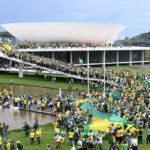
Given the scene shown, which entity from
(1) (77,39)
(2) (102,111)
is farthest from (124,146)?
(1) (77,39)

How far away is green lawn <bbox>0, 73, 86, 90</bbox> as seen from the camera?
145 feet

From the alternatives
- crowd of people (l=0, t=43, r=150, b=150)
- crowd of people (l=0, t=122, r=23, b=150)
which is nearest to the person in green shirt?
crowd of people (l=0, t=43, r=150, b=150)

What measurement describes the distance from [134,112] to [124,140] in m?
5.09

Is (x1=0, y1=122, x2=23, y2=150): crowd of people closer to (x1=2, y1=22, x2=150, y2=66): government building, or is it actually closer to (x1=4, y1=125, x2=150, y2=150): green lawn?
(x1=4, y1=125, x2=150, y2=150): green lawn

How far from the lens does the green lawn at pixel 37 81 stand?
4434cm

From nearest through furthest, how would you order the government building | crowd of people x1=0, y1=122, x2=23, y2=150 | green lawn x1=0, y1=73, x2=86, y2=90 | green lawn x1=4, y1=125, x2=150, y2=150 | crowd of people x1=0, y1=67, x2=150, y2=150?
crowd of people x1=0, y1=122, x2=23, y2=150, crowd of people x1=0, y1=67, x2=150, y2=150, green lawn x1=4, y1=125, x2=150, y2=150, green lawn x1=0, y1=73, x2=86, y2=90, the government building

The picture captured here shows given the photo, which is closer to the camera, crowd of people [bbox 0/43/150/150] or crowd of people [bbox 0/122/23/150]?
crowd of people [bbox 0/122/23/150]

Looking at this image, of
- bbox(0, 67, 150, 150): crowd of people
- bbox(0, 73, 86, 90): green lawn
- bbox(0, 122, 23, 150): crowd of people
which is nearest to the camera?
bbox(0, 122, 23, 150): crowd of people

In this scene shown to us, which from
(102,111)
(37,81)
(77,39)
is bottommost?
(37,81)

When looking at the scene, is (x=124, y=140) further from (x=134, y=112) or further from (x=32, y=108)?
(x=32, y=108)

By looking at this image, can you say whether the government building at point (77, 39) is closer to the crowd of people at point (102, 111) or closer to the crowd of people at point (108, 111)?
the crowd of people at point (102, 111)

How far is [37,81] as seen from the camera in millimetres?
47469

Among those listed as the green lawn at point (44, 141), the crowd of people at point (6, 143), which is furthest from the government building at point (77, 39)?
the crowd of people at point (6, 143)

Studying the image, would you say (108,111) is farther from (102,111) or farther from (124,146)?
(124,146)
